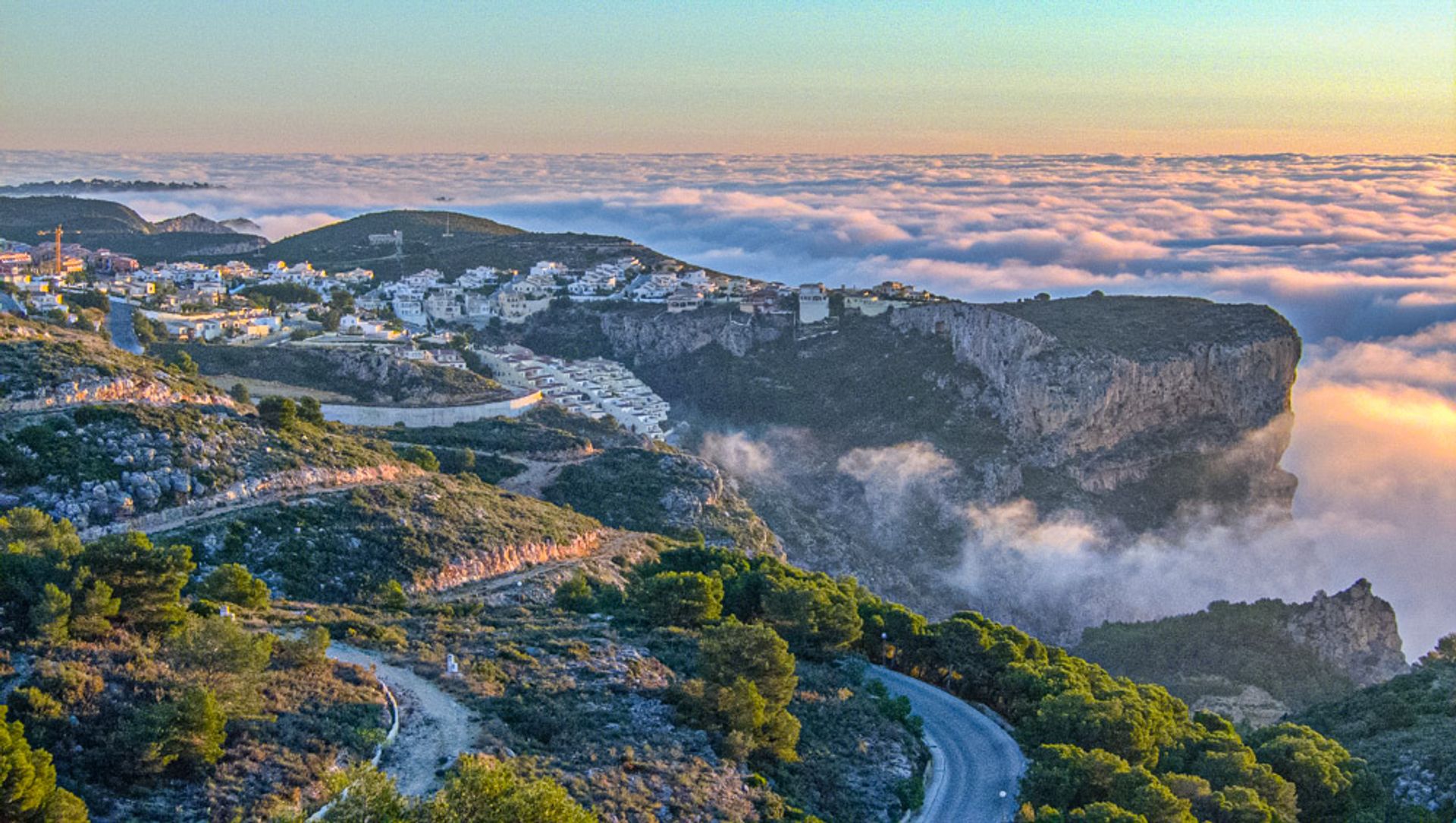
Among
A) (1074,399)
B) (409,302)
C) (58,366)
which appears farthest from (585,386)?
(58,366)

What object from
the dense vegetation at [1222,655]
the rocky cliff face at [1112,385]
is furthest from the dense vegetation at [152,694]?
the rocky cliff face at [1112,385]

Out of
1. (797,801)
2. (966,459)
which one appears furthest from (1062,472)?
(797,801)

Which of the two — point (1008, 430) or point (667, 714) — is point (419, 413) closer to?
point (1008, 430)

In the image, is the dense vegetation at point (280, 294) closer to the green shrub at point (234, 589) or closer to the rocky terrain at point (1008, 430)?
the rocky terrain at point (1008, 430)

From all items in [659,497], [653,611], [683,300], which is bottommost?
[659,497]

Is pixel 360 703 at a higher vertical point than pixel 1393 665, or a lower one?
higher

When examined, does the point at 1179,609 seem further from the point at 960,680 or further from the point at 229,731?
the point at 229,731
